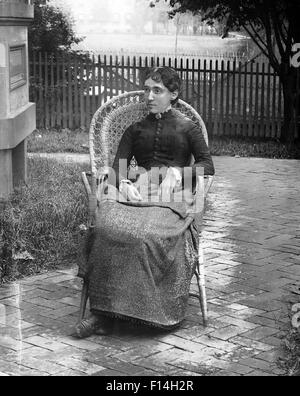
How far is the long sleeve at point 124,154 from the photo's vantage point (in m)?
5.26

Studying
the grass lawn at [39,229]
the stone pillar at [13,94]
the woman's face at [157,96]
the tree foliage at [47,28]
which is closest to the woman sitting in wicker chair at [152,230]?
the woman's face at [157,96]

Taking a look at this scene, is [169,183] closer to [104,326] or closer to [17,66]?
[104,326]

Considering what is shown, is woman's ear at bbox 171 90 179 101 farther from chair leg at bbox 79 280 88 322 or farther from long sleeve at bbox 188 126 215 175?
chair leg at bbox 79 280 88 322

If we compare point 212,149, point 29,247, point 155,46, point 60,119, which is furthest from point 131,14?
point 29,247

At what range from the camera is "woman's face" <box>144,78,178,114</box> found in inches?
204

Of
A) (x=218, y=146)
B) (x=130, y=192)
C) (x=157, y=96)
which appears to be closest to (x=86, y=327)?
(x=130, y=192)

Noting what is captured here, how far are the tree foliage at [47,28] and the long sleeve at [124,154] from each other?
34.4 feet

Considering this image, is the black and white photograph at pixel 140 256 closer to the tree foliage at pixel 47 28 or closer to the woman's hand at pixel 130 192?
the woman's hand at pixel 130 192

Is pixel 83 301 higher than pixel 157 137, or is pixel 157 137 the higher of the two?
pixel 157 137

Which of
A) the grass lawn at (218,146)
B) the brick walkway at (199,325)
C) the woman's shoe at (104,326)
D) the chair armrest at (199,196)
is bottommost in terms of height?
the grass lawn at (218,146)

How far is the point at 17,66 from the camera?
7.77 meters

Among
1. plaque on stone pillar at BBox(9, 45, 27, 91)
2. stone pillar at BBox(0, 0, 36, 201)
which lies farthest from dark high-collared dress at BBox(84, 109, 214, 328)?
plaque on stone pillar at BBox(9, 45, 27, 91)

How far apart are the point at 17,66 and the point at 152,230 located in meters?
3.62

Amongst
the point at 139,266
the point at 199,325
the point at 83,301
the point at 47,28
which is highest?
the point at 47,28
